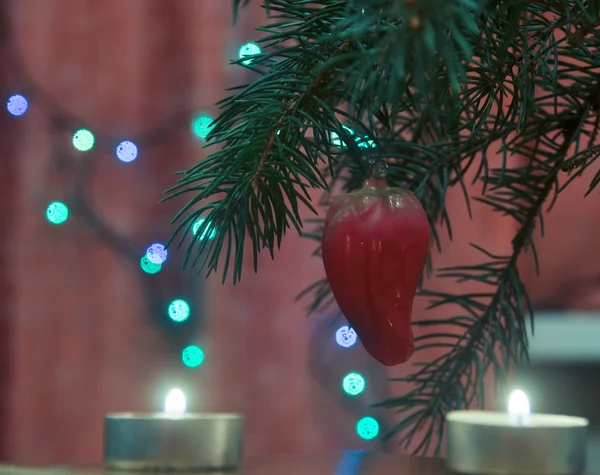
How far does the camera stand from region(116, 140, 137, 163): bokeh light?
93 cm

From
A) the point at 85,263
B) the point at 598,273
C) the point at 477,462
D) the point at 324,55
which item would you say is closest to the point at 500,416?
the point at 477,462

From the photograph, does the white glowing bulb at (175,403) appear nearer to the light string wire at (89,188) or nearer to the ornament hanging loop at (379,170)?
the ornament hanging loop at (379,170)

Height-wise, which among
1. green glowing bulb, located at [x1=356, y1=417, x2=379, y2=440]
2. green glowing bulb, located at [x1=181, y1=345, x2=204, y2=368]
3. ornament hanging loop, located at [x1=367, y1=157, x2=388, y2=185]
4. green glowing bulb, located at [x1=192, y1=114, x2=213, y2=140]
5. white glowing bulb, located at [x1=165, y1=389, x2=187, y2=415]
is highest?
green glowing bulb, located at [x1=192, y1=114, x2=213, y2=140]

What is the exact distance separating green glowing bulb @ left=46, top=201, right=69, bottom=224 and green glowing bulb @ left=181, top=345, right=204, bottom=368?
210mm

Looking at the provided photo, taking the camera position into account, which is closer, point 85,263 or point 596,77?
point 596,77

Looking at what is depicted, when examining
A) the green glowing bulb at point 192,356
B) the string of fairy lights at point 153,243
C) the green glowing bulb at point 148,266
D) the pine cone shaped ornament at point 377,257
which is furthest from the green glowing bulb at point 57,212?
the pine cone shaped ornament at point 377,257

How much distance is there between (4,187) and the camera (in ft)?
3.05

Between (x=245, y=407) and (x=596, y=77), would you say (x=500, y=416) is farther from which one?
(x=245, y=407)

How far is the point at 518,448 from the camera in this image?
0.28 metres

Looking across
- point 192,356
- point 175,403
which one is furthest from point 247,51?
point 192,356

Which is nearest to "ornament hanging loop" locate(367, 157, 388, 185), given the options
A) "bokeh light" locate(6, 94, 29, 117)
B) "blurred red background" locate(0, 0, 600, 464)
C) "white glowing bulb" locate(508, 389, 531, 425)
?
"white glowing bulb" locate(508, 389, 531, 425)

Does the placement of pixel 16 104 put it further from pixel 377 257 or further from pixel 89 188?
pixel 377 257

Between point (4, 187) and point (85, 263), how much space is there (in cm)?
13

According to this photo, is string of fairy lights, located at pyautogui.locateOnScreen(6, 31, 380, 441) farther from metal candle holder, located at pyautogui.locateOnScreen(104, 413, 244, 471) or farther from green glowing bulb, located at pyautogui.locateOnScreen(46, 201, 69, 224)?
metal candle holder, located at pyautogui.locateOnScreen(104, 413, 244, 471)
